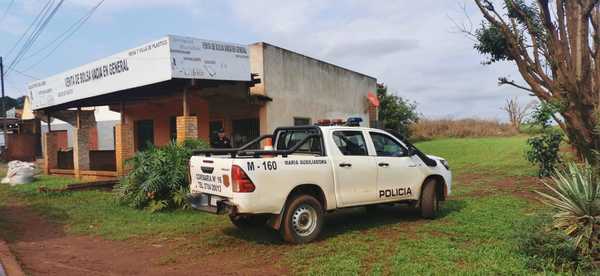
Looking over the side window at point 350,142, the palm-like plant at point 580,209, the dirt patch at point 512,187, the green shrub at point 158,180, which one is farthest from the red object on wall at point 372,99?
the palm-like plant at point 580,209

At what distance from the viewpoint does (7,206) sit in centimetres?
1140

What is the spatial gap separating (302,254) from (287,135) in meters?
2.50

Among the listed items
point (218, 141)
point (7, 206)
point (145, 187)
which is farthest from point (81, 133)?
point (145, 187)

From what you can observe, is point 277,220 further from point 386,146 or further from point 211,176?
point 386,146

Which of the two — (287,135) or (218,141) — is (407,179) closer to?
(287,135)

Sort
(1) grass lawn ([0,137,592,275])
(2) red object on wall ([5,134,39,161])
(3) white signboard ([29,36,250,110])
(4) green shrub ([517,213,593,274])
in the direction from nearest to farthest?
(4) green shrub ([517,213,593,274])
(1) grass lawn ([0,137,592,275])
(3) white signboard ([29,36,250,110])
(2) red object on wall ([5,134,39,161])

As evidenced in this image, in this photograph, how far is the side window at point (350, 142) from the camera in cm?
727

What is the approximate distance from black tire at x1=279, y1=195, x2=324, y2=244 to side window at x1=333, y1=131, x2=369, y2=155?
103cm

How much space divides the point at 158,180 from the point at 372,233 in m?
4.89

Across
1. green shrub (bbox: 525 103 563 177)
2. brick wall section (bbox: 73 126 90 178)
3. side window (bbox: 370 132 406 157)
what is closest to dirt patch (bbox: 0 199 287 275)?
side window (bbox: 370 132 406 157)

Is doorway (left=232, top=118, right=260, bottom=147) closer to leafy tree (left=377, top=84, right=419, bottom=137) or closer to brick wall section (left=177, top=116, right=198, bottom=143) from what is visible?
brick wall section (left=177, top=116, right=198, bottom=143)

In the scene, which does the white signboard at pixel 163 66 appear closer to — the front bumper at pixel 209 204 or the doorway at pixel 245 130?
the doorway at pixel 245 130

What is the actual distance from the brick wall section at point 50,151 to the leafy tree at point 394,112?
19.5m

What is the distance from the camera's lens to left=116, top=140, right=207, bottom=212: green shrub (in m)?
9.77
